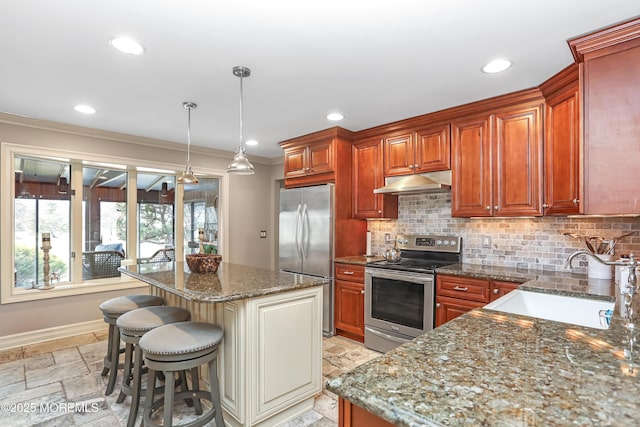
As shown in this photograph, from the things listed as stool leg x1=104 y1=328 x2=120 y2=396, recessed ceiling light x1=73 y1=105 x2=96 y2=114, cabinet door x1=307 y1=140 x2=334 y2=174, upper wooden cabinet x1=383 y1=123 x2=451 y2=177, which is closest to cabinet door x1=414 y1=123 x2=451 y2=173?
upper wooden cabinet x1=383 y1=123 x2=451 y2=177

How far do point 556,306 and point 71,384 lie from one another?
11.8ft

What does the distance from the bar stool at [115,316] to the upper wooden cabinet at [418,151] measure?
8.71 ft

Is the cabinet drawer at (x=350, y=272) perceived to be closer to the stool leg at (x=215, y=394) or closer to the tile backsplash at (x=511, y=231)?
the tile backsplash at (x=511, y=231)

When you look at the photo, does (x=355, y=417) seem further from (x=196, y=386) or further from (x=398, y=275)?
(x=398, y=275)

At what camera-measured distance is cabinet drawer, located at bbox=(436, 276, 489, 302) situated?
109 inches

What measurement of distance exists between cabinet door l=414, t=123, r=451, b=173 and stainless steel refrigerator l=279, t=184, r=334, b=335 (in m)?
1.02

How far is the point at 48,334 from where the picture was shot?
3658 millimetres

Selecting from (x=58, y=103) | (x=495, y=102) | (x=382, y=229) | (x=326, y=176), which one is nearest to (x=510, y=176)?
(x=495, y=102)

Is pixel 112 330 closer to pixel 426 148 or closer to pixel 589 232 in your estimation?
pixel 426 148

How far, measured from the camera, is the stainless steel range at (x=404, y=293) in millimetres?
3059

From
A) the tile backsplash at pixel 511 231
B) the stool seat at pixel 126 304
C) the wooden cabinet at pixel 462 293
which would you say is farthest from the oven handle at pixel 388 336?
the stool seat at pixel 126 304

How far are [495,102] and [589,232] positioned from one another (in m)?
1.32

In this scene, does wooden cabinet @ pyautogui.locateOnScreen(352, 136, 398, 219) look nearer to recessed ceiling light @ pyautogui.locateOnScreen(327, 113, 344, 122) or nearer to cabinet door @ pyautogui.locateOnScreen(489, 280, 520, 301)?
recessed ceiling light @ pyautogui.locateOnScreen(327, 113, 344, 122)

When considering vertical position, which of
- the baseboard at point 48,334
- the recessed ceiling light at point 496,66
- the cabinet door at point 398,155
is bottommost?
the baseboard at point 48,334
